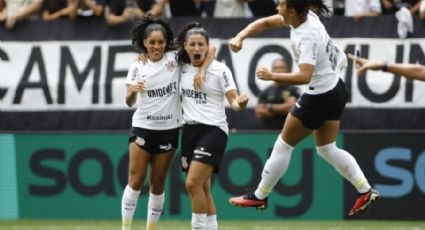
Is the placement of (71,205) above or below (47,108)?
below

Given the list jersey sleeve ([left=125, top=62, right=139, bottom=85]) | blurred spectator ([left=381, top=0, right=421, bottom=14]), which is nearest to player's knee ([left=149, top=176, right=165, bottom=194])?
jersey sleeve ([left=125, top=62, right=139, bottom=85])

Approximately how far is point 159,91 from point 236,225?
365 centimetres

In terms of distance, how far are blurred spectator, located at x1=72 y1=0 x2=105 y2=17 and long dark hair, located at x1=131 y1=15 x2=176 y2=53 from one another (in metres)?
4.71

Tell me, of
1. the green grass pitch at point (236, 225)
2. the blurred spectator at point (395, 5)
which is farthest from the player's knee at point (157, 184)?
the blurred spectator at point (395, 5)

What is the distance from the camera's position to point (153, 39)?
39.9 ft

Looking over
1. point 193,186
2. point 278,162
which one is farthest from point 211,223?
point 278,162

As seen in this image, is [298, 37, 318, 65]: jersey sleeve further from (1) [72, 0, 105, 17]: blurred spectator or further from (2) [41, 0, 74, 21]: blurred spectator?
(2) [41, 0, 74, 21]: blurred spectator

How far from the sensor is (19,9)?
56.9ft

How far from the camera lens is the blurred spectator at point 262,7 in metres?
17.0

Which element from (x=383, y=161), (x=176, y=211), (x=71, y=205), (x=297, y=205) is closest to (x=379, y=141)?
(x=383, y=161)

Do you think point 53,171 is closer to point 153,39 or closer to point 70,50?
point 70,50

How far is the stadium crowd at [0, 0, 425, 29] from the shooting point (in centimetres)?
1694

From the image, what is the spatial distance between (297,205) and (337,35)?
8.04ft

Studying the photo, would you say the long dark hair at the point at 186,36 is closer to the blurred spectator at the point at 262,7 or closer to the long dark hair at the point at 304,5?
the long dark hair at the point at 304,5
